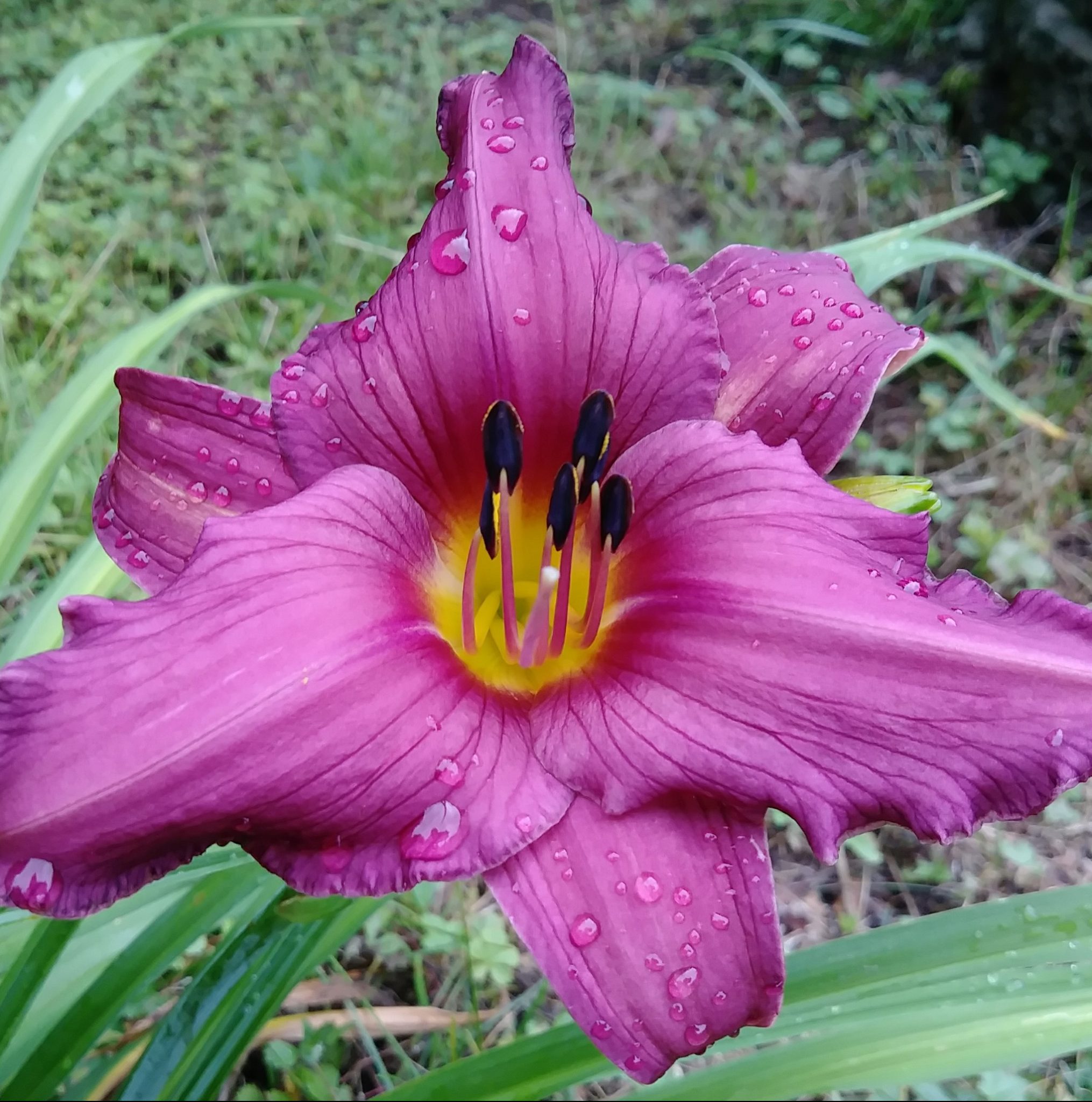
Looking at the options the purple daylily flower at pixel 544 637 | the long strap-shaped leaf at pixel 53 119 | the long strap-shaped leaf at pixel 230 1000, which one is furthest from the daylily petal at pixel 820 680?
the long strap-shaped leaf at pixel 53 119

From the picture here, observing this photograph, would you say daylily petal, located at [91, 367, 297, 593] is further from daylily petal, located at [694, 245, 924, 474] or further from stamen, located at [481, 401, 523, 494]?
daylily petal, located at [694, 245, 924, 474]

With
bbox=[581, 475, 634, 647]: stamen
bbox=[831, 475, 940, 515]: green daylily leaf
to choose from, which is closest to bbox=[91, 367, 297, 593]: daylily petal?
bbox=[581, 475, 634, 647]: stamen

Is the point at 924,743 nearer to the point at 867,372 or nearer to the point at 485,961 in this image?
the point at 867,372

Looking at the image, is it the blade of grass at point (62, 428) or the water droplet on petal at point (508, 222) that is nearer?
the water droplet on petal at point (508, 222)

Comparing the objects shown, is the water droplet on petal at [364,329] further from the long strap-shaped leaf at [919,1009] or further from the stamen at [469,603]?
the long strap-shaped leaf at [919,1009]

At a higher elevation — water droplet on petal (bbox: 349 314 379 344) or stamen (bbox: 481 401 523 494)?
water droplet on petal (bbox: 349 314 379 344)

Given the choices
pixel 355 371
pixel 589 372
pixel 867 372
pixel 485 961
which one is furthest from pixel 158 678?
pixel 485 961

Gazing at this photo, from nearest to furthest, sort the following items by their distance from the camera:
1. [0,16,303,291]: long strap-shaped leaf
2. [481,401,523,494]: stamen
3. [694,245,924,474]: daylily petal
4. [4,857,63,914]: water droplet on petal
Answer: [4,857,63,914]: water droplet on petal
[481,401,523,494]: stamen
[694,245,924,474]: daylily petal
[0,16,303,291]: long strap-shaped leaf
